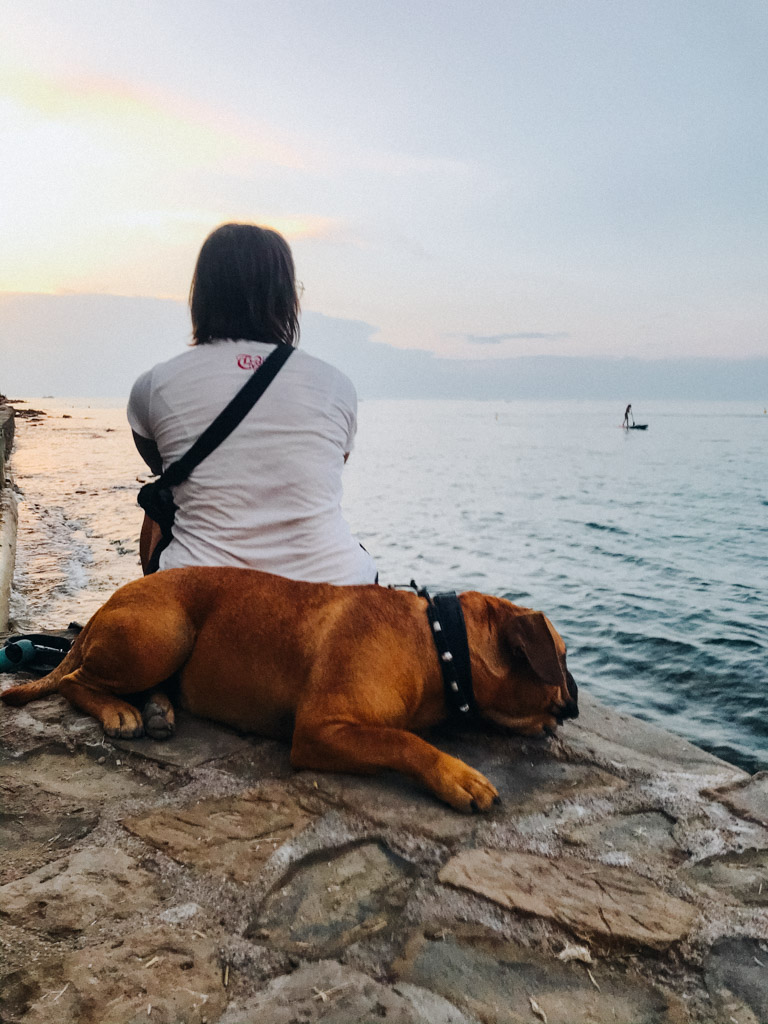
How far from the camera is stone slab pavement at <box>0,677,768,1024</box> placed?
1.91 meters

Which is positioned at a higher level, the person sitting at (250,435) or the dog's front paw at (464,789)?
the person sitting at (250,435)

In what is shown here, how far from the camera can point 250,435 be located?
152 inches

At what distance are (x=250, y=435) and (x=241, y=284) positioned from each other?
918mm

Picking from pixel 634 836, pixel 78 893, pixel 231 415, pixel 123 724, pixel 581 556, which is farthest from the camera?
pixel 581 556

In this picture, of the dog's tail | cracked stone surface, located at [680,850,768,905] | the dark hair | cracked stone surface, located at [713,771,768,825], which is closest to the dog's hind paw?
the dog's tail

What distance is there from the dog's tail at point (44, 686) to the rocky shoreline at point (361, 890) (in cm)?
35

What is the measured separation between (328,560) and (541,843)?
1821 millimetres

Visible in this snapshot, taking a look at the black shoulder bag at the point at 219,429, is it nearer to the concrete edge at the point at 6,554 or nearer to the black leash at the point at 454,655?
the black leash at the point at 454,655

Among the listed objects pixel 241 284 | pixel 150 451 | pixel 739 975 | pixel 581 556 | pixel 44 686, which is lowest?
pixel 581 556

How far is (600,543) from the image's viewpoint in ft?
50.5

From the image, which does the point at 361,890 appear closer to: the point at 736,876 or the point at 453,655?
the point at 453,655

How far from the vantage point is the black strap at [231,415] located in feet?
12.5

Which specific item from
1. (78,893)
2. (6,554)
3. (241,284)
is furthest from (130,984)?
(6,554)

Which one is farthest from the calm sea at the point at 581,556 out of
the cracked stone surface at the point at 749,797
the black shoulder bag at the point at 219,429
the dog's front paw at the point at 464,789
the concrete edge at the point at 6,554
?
the black shoulder bag at the point at 219,429
